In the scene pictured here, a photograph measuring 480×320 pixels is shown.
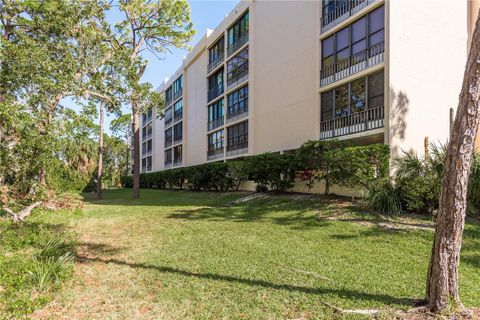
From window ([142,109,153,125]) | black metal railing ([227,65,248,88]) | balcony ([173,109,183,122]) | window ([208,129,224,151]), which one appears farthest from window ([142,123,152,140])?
black metal railing ([227,65,248,88])

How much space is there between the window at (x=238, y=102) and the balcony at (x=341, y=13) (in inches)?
342

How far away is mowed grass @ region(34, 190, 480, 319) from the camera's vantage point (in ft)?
14.4

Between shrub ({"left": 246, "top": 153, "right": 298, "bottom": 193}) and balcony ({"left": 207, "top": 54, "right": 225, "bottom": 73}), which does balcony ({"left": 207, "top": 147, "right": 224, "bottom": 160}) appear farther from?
shrub ({"left": 246, "top": 153, "right": 298, "bottom": 193})

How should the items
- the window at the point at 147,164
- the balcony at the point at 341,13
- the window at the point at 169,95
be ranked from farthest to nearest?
1. the window at the point at 147,164
2. the window at the point at 169,95
3. the balcony at the point at 341,13

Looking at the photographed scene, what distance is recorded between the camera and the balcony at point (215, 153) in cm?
2785

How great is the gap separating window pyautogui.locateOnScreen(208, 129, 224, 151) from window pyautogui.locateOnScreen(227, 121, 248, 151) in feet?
4.58

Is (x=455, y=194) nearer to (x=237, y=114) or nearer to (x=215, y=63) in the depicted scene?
(x=237, y=114)

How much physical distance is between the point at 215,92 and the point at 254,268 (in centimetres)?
2482

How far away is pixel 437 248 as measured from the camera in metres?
3.95

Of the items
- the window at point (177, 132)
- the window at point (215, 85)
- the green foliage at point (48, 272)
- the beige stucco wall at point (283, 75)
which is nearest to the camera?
the green foliage at point (48, 272)

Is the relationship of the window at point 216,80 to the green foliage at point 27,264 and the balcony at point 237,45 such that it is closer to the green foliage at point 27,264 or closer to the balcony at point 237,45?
the balcony at point 237,45

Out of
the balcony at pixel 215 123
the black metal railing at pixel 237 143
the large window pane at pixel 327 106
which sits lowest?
the black metal railing at pixel 237 143

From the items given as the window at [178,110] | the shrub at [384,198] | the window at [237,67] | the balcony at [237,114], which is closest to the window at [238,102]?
the balcony at [237,114]

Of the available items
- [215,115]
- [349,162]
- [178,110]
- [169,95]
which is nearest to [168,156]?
[178,110]
